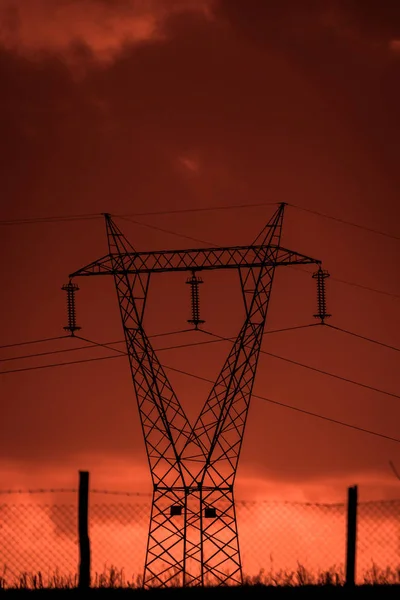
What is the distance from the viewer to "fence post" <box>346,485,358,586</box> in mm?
29578

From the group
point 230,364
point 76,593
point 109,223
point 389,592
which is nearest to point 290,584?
point 389,592

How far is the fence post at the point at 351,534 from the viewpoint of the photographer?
97.0 ft

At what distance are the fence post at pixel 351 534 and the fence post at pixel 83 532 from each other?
5.26 m

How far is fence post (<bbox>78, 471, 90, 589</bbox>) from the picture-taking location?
29578 mm

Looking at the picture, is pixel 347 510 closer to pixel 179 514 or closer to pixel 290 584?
pixel 290 584

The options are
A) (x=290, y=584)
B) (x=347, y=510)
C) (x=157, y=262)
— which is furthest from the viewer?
(x=157, y=262)

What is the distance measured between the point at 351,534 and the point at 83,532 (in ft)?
17.7

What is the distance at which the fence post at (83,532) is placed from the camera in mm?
29578

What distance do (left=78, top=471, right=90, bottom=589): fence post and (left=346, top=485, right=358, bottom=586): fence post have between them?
5263 mm

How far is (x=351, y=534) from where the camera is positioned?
29625 millimetres

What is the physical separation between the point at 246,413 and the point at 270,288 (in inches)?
187

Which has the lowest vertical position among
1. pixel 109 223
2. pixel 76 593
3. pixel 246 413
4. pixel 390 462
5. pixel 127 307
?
pixel 76 593

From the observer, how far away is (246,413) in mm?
54812

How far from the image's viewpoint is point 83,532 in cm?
2962
